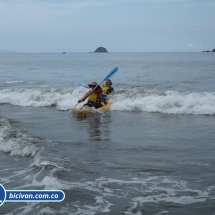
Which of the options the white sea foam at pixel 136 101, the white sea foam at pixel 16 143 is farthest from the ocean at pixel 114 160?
the white sea foam at pixel 136 101

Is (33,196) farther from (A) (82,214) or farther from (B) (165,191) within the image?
(B) (165,191)

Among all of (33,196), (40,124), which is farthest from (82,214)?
(40,124)

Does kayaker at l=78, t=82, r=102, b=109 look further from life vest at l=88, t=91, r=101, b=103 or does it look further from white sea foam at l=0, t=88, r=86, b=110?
white sea foam at l=0, t=88, r=86, b=110

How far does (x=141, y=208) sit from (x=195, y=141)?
4210 mm

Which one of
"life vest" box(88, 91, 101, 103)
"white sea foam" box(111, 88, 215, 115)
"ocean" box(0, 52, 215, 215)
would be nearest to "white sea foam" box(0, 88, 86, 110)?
"life vest" box(88, 91, 101, 103)

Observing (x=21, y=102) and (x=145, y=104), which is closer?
(x=145, y=104)

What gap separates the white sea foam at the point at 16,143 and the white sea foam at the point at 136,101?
5.62 meters

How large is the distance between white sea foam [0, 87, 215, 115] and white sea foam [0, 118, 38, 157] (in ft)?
18.4

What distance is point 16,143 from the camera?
27.8 feet

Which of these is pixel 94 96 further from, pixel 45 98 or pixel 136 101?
pixel 45 98

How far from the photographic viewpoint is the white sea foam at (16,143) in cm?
781

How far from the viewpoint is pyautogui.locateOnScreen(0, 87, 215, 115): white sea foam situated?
1421 centimetres

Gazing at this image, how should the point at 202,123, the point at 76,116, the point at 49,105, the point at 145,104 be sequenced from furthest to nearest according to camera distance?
the point at 49,105
the point at 145,104
the point at 76,116
the point at 202,123

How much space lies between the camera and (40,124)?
38.1 feet
